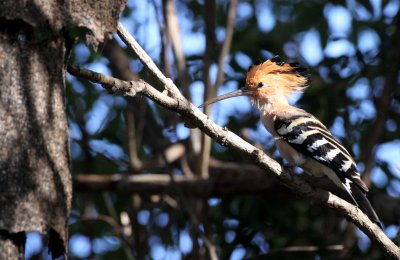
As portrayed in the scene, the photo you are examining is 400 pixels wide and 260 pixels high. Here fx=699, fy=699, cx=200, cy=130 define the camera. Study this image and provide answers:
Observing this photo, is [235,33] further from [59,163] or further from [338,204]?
[59,163]

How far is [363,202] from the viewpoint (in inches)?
142

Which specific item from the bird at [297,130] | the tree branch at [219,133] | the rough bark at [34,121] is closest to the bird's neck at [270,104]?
the bird at [297,130]

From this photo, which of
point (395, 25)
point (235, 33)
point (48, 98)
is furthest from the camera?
point (235, 33)

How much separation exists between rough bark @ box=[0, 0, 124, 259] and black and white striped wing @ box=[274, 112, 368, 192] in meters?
1.85

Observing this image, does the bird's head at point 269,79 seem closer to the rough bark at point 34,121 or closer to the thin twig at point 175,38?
the thin twig at point 175,38

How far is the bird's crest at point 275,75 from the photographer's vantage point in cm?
462

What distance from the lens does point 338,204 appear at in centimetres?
311

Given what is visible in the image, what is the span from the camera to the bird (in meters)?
3.80

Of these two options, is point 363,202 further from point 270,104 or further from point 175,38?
point 175,38

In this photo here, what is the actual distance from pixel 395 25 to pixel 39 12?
3.23 meters

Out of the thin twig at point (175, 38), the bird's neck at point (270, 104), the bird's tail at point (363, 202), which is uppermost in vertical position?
the thin twig at point (175, 38)

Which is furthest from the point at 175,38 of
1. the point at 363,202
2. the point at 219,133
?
the point at 219,133

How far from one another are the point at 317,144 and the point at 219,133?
1.44m

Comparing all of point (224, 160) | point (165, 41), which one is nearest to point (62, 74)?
point (165, 41)
